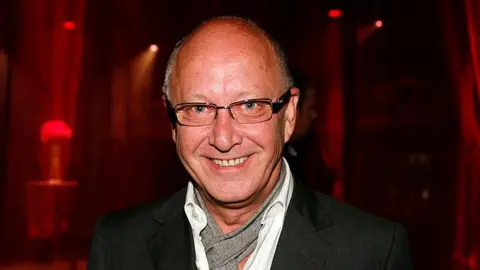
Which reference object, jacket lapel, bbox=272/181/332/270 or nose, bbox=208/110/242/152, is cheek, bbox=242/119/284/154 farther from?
jacket lapel, bbox=272/181/332/270

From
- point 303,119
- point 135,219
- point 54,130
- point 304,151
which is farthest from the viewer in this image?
point 54,130

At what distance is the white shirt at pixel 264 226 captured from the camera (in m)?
1.61

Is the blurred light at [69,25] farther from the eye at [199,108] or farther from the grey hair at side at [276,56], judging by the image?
the eye at [199,108]

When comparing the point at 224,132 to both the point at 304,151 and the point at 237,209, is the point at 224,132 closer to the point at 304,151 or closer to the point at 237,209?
the point at 237,209

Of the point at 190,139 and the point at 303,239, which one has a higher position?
the point at 190,139

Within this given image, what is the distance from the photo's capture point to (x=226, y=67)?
1520 millimetres

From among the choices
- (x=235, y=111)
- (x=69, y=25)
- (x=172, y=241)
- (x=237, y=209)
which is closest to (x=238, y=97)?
(x=235, y=111)

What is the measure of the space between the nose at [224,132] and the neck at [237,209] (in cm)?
20

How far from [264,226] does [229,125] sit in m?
0.35

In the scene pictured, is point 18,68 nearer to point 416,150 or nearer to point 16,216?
point 16,216

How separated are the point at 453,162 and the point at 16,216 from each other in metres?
3.90

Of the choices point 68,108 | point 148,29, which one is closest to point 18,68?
point 68,108

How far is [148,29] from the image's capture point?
511cm

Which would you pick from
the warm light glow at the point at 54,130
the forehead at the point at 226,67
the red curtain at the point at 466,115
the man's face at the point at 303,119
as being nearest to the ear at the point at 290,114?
the forehead at the point at 226,67
